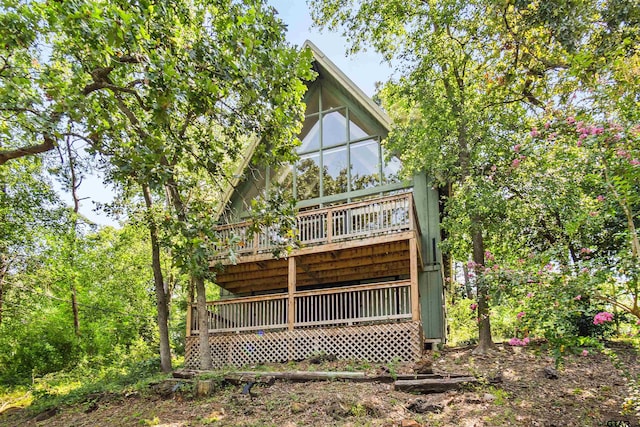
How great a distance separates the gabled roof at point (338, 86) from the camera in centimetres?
1294

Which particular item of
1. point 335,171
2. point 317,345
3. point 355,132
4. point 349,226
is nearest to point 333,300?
point 317,345

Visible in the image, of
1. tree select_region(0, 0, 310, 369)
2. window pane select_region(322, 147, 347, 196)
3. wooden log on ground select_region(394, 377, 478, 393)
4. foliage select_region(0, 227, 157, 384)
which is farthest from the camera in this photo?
window pane select_region(322, 147, 347, 196)

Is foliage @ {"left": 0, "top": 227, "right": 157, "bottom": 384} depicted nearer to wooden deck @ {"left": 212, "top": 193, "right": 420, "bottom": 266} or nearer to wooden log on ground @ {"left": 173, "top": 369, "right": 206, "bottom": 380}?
wooden deck @ {"left": 212, "top": 193, "right": 420, "bottom": 266}

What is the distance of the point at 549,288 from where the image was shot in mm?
5125

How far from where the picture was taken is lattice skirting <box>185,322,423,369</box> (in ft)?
31.6

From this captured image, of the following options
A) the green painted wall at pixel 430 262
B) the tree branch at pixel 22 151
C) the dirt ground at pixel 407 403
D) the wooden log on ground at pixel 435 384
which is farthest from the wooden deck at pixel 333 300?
the tree branch at pixel 22 151

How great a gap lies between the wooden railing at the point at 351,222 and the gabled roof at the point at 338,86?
2.38 m

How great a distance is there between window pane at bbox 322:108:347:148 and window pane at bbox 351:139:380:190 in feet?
2.10

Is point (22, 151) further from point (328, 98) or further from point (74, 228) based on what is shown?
point (328, 98)

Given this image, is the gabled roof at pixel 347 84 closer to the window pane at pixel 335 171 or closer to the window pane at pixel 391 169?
the window pane at pixel 391 169

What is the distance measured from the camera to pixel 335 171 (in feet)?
44.7

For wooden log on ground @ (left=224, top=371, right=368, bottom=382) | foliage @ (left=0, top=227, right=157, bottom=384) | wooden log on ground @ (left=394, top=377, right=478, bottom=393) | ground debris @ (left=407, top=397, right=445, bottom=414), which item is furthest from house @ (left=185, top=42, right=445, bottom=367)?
foliage @ (left=0, top=227, right=157, bottom=384)

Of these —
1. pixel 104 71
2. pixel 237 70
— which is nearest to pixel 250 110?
pixel 237 70

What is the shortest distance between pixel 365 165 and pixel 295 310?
5048 mm
